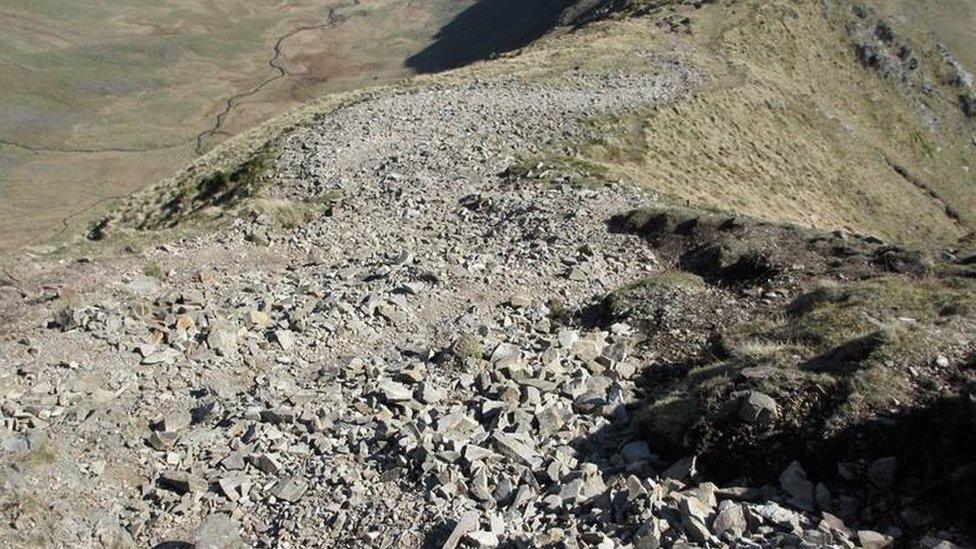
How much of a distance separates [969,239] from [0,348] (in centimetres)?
2507

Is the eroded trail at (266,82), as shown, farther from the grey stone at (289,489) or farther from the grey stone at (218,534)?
the grey stone at (218,534)

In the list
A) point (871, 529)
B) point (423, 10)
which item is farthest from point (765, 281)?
point (423, 10)

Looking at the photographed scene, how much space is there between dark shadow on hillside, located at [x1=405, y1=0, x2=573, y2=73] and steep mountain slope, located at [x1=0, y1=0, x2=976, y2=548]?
10946 centimetres

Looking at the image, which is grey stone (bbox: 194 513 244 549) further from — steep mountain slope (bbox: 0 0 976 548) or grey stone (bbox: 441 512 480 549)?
grey stone (bbox: 441 512 480 549)

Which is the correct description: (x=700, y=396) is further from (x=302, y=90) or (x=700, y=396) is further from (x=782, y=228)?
(x=302, y=90)

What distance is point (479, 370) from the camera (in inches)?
592

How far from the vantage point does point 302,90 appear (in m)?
131

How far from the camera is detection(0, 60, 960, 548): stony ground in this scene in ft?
35.0

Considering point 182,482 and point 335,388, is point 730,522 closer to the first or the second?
point 335,388

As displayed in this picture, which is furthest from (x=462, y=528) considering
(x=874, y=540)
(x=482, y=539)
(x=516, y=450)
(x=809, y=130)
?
(x=809, y=130)

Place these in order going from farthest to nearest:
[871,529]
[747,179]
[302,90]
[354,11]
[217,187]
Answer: [354,11], [302,90], [747,179], [217,187], [871,529]

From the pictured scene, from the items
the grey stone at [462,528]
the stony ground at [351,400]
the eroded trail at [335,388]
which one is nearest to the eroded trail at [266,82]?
the eroded trail at [335,388]

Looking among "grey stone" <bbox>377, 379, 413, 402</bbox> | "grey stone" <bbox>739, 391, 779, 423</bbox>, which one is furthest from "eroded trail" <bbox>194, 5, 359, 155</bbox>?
"grey stone" <bbox>739, 391, 779, 423</bbox>

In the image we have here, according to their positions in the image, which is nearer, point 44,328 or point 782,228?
point 44,328
